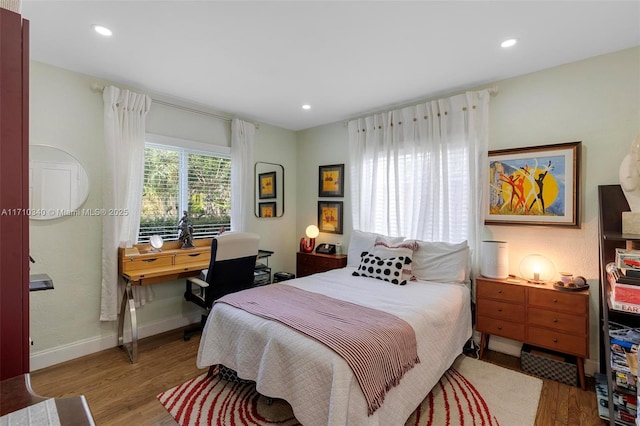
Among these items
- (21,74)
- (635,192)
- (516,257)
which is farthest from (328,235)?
(21,74)

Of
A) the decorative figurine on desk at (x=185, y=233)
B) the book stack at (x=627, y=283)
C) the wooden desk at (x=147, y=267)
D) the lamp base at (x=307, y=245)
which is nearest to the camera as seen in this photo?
the book stack at (x=627, y=283)

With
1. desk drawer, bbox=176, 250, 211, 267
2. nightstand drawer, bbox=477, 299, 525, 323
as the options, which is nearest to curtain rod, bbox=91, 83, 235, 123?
desk drawer, bbox=176, 250, 211, 267

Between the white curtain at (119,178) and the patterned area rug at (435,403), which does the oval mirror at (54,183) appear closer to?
the white curtain at (119,178)

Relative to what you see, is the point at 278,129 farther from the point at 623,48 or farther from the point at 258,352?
the point at 623,48

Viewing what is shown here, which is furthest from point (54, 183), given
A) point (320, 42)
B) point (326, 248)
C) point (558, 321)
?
point (558, 321)

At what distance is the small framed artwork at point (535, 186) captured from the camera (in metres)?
2.51

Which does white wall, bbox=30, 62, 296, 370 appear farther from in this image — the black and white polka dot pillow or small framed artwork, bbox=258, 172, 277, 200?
the black and white polka dot pillow

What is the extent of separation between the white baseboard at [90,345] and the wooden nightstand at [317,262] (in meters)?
1.57

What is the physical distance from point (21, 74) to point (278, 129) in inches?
150

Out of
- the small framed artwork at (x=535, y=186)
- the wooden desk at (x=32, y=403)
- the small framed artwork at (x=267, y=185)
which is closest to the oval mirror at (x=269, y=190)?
the small framed artwork at (x=267, y=185)

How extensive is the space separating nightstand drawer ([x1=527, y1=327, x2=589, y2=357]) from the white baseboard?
3.51 m

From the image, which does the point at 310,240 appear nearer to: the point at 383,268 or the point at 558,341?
the point at 383,268

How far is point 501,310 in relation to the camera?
8.60 feet

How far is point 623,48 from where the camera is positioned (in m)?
2.31
